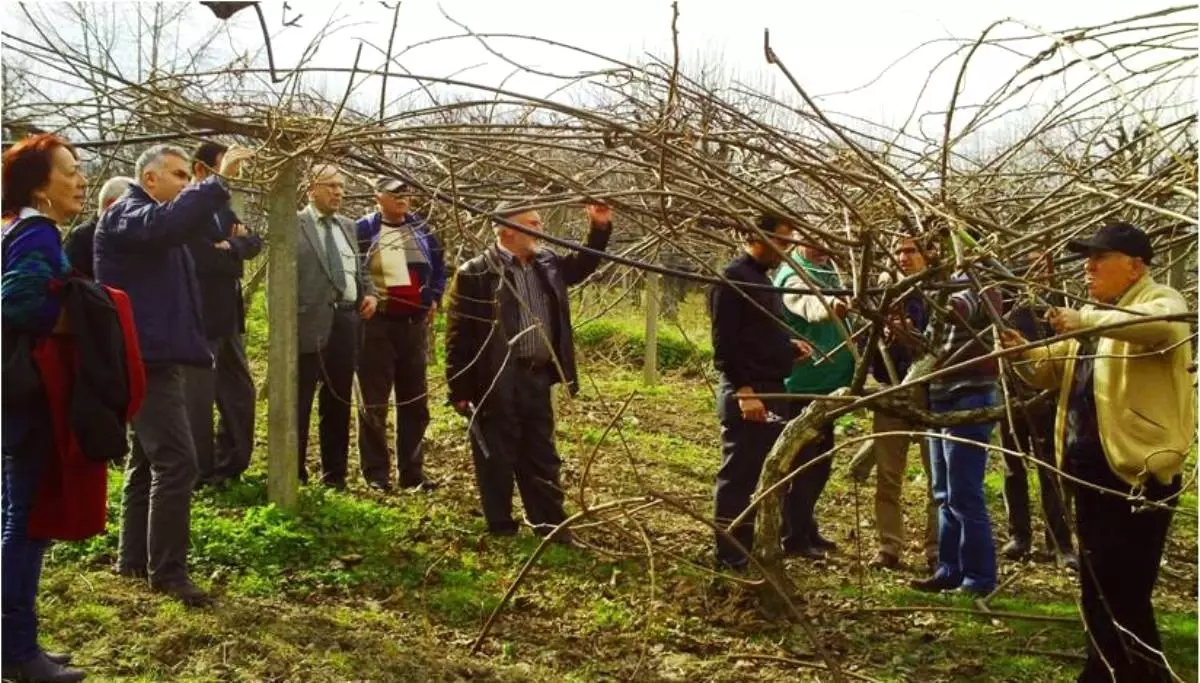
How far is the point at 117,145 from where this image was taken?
3990mm

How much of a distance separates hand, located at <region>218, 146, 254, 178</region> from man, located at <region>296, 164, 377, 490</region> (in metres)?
1.57

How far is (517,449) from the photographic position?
5.42 metres

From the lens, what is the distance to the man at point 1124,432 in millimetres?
3455

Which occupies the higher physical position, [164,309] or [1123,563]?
[164,309]

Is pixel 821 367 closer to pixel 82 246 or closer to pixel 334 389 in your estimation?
pixel 334 389

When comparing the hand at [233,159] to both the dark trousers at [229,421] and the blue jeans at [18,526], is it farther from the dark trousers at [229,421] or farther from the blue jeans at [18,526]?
the dark trousers at [229,421]

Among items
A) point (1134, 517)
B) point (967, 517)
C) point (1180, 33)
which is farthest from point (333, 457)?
point (1180, 33)

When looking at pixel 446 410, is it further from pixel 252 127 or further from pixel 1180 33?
pixel 1180 33

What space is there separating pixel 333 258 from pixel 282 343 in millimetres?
972

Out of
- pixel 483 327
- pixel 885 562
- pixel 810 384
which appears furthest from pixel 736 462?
pixel 483 327

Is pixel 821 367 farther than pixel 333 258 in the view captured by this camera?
No

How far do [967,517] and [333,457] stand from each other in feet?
10.8

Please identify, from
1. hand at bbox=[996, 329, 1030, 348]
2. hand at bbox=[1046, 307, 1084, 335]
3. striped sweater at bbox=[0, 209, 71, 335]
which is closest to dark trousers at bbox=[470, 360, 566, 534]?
striped sweater at bbox=[0, 209, 71, 335]

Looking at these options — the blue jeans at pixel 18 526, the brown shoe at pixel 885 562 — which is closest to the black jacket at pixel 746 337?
the brown shoe at pixel 885 562
